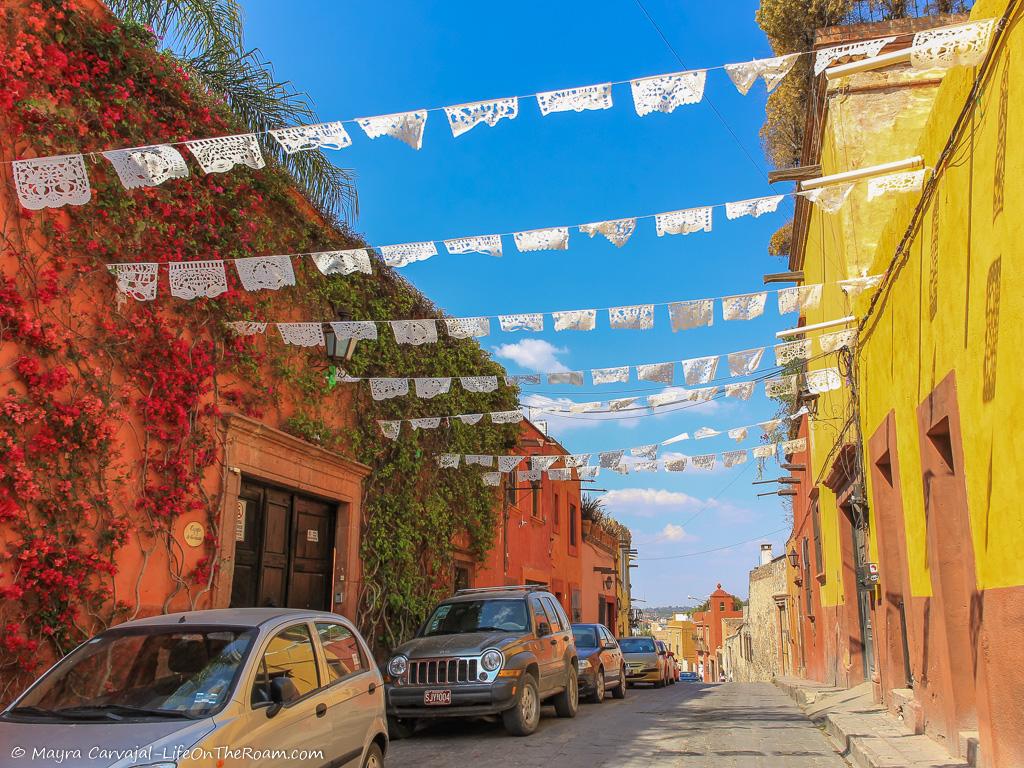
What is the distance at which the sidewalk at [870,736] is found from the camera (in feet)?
23.6

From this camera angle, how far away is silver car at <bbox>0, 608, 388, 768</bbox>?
12.9ft

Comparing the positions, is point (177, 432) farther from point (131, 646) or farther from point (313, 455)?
point (131, 646)

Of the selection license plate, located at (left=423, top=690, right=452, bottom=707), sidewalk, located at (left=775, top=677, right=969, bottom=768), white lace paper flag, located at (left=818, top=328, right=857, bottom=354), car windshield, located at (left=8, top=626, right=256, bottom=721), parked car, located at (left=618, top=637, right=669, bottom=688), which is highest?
white lace paper flag, located at (left=818, top=328, right=857, bottom=354)

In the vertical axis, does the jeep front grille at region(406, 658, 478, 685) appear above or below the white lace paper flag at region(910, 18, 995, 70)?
below

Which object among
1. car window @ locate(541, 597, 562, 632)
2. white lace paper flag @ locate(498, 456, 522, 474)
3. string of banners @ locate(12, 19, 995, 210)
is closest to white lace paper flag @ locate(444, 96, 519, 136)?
string of banners @ locate(12, 19, 995, 210)

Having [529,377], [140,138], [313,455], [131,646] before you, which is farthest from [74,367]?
[529,377]

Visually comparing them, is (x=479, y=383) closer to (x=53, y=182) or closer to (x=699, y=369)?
(x=699, y=369)

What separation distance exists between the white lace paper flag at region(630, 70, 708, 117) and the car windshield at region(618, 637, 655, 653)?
19.3m

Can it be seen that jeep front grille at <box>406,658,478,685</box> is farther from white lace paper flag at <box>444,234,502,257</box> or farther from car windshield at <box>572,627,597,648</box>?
car windshield at <box>572,627,597,648</box>

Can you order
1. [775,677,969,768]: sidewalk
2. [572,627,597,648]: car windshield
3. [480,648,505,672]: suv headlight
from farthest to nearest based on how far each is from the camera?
[572,627,597,648]: car windshield → [480,648,505,672]: suv headlight → [775,677,969,768]: sidewalk

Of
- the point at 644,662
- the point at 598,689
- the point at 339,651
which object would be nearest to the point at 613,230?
the point at 339,651

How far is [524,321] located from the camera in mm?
9484

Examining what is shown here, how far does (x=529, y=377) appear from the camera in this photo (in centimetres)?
1220

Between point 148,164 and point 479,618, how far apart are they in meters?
6.81
